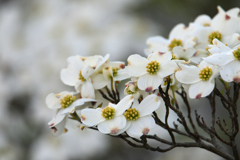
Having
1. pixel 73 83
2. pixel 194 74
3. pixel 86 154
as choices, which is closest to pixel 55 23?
pixel 86 154

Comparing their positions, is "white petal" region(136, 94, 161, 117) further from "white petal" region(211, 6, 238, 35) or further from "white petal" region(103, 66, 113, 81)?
"white petal" region(211, 6, 238, 35)

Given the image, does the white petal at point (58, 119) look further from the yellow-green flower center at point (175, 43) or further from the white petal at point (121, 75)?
the yellow-green flower center at point (175, 43)

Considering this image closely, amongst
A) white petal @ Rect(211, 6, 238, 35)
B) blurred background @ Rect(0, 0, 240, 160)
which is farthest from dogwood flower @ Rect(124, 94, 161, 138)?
blurred background @ Rect(0, 0, 240, 160)

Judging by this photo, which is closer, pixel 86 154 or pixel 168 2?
pixel 86 154

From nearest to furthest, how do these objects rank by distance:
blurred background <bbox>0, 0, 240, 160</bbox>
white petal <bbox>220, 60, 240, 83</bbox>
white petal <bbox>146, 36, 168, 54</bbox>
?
white petal <bbox>220, 60, 240, 83</bbox> < white petal <bbox>146, 36, 168, 54</bbox> < blurred background <bbox>0, 0, 240, 160</bbox>

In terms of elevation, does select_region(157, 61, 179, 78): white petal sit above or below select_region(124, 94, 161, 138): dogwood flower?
above

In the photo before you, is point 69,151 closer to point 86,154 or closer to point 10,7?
point 86,154

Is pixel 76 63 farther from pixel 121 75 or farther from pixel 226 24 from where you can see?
pixel 226 24
